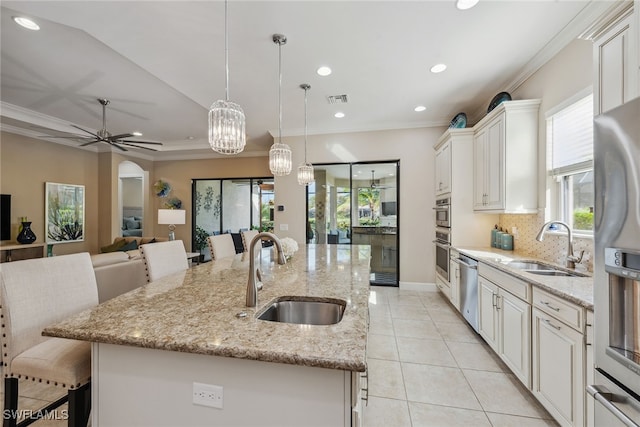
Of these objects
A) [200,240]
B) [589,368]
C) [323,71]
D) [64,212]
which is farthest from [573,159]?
[64,212]

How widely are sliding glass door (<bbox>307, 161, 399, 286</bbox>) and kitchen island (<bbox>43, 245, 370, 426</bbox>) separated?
147 inches

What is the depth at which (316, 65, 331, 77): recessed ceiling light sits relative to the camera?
286 cm

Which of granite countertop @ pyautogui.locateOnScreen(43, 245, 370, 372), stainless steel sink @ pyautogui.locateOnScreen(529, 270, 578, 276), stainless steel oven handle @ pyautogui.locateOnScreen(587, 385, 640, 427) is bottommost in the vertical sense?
stainless steel oven handle @ pyautogui.locateOnScreen(587, 385, 640, 427)

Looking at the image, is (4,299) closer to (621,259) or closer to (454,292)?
(621,259)

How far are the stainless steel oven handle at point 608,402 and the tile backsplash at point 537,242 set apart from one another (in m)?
1.47

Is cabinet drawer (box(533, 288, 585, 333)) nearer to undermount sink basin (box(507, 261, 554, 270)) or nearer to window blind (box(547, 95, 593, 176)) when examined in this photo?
undermount sink basin (box(507, 261, 554, 270))

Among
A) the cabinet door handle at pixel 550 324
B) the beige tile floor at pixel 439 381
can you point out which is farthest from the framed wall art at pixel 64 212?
the cabinet door handle at pixel 550 324

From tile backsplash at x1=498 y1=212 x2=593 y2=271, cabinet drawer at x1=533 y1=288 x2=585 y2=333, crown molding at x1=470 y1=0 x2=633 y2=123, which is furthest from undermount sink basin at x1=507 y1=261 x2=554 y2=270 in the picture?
crown molding at x1=470 y1=0 x2=633 y2=123

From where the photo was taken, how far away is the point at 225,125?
181cm

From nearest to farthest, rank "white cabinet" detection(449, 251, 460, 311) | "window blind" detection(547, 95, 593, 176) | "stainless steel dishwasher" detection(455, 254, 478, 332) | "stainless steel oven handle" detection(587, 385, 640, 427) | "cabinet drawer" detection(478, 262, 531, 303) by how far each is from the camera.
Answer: "stainless steel oven handle" detection(587, 385, 640, 427) < "cabinet drawer" detection(478, 262, 531, 303) < "window blind" detection(547, 95, 593, 176) < "stainless steel dishwasher" detection(455, 254, 478, 332) < "white cabinet" detection(449, 251, 460, 311)

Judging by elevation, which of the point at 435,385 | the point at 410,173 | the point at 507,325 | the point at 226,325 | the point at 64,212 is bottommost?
the point at 435,385

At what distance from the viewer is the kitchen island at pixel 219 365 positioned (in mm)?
862

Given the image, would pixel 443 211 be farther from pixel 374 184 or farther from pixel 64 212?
pixel 64 212

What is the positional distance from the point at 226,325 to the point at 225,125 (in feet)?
4.38
